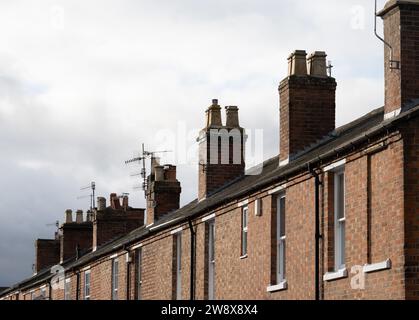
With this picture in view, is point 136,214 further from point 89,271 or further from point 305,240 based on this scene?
point 305,240

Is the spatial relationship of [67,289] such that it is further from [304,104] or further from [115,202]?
[304,104]

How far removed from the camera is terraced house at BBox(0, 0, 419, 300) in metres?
20.7

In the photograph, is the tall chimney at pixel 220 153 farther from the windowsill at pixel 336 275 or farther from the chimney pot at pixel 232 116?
the windowsill at pixel 336 275

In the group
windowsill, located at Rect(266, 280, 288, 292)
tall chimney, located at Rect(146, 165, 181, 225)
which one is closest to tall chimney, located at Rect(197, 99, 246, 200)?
tall chimney, located at Rect(146, 165, 181, 225)

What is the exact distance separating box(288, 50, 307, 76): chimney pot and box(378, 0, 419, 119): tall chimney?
679cm

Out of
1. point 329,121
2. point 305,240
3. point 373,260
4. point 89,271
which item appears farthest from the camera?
point 89,271

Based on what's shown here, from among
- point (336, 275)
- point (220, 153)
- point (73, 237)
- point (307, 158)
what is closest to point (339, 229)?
point (336, 275)

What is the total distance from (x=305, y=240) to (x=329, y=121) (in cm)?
555

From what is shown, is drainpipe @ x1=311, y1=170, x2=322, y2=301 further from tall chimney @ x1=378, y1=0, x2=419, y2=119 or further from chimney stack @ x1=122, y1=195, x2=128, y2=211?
chimney stack @ x1=122, y1=195, x2=128, y2=211

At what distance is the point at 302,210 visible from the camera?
82.2 ft

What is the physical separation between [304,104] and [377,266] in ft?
29.2

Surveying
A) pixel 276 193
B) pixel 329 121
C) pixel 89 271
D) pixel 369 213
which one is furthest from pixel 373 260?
pixel 89 271

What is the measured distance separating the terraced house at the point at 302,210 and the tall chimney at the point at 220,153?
42mm

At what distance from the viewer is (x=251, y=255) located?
1104 inches
